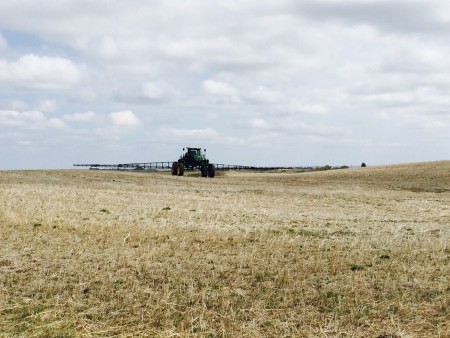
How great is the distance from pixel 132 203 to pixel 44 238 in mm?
9539

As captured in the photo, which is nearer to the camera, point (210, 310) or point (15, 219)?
point (210, 310)

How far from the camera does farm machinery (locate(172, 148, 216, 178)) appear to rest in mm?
55850

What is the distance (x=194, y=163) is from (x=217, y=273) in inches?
1805

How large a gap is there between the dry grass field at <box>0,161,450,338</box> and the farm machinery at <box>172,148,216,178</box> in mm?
33687

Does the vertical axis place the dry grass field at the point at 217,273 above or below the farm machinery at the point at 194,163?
below

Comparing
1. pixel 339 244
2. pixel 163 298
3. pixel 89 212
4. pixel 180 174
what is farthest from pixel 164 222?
pixel 180 174

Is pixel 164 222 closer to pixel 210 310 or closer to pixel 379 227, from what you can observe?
pixel 379 227

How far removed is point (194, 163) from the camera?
57.0m

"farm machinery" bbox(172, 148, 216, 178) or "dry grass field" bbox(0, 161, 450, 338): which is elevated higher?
"farm machinery" bbox(172, 148, 216, 178)

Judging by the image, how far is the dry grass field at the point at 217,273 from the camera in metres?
8.35

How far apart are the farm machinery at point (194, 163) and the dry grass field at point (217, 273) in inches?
1326

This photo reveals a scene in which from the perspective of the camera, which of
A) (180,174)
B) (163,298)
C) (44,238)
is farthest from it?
(180,174)

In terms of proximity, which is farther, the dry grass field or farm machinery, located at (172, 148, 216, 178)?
farm machinery, located at (172, 148, 216, 178)

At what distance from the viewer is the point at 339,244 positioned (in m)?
14.7
